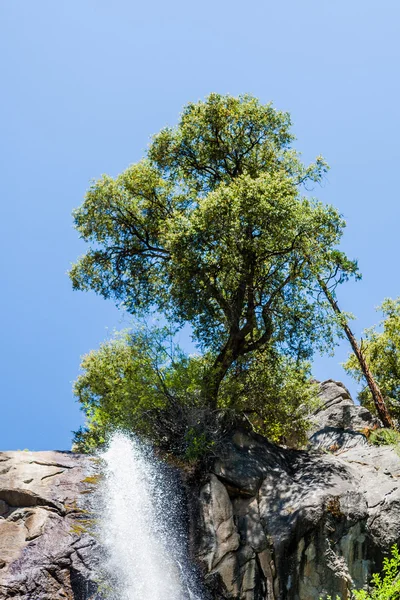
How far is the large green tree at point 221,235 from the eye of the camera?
63.2ft

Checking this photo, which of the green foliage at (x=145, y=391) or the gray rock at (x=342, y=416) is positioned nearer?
the green foliage at (x=145, y=391)

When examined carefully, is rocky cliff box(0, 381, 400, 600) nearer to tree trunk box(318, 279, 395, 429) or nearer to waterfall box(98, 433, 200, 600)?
waterfall box(98, 433, 200, 600)

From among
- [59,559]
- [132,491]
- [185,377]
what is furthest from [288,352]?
[59,559]

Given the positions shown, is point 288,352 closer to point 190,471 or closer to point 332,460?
point 332,460

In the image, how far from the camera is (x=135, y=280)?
24797mm

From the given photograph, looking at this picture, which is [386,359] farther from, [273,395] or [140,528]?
[140,528]

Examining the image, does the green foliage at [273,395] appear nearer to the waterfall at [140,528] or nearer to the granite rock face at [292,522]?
the granite rock face at [292,522]

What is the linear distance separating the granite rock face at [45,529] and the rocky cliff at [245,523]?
25 millimetres

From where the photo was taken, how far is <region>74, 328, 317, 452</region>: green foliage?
17.3 m

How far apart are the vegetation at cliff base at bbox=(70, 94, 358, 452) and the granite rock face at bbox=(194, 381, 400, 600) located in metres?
2.54

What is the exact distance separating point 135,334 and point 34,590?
368 inches

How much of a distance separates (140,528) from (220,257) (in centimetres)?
946

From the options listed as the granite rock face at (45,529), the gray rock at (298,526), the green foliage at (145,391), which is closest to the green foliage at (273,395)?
the green foliage at (145,391)

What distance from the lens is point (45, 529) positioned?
1370 centimetres
